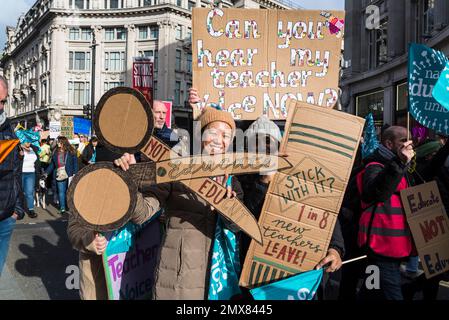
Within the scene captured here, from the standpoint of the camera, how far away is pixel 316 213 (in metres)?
2.36

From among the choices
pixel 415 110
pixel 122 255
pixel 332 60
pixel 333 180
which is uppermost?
pixel 332 60

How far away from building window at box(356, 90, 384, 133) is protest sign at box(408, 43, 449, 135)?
1752 centimetres

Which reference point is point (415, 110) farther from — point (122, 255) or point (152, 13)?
point (152, 13)

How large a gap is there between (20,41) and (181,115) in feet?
121

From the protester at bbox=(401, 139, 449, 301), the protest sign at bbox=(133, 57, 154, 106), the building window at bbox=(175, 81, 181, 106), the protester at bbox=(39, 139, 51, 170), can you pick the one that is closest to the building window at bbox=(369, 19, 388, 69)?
the protest sign at bbox=(133, 57, 154, 106)

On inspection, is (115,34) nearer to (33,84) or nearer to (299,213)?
(33,84)

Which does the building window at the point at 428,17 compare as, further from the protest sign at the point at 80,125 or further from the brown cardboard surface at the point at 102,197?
the brown cardboard surface at the point at 102,197

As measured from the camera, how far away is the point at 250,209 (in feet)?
8.47

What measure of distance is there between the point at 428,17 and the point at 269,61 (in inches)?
691

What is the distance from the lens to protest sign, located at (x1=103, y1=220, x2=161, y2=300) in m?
2.62

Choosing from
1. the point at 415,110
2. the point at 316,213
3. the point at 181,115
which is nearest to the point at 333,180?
the point at 316,213

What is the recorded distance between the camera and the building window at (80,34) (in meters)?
50.6

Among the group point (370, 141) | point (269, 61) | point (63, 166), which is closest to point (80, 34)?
point (63, 166)

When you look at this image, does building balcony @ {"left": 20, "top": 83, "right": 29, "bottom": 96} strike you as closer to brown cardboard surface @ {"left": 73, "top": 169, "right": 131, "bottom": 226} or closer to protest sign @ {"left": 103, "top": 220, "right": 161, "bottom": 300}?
protest sign @ {"left": 103, "top": 220, "right": 161, "bottom": 300}
